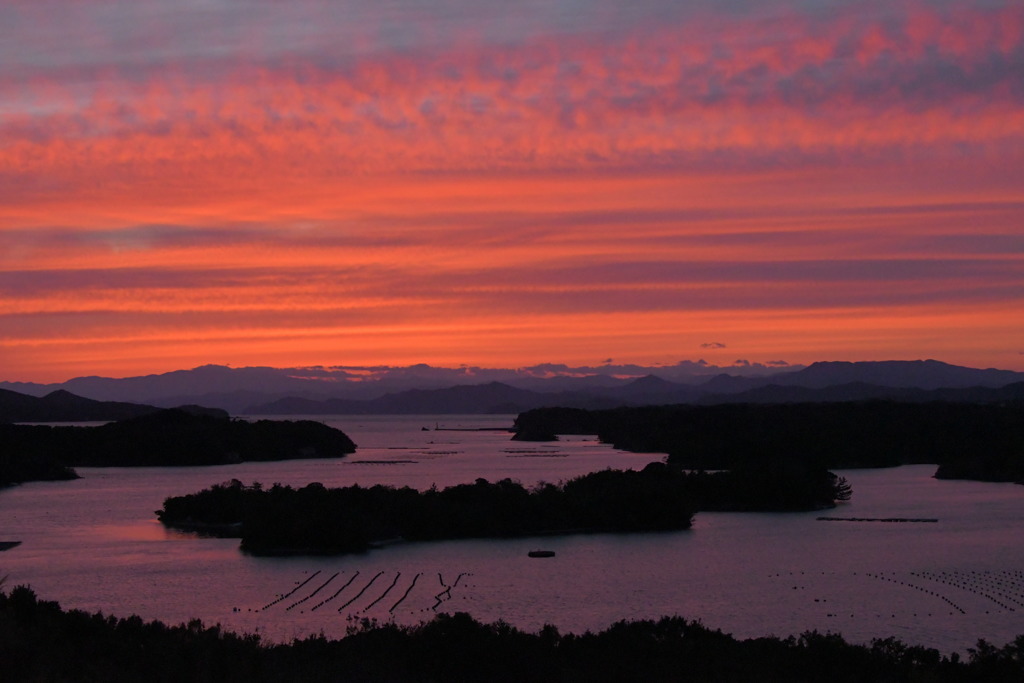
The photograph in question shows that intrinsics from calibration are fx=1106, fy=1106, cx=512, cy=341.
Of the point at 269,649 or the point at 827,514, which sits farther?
the point at 827,514

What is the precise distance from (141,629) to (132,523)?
40.4 metres

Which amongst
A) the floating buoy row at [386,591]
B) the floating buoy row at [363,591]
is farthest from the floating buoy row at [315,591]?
the floating buoy row at [386,591]

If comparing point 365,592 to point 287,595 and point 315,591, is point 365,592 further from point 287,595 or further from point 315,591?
point 287,595

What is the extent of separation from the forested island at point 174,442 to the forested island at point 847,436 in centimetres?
4398

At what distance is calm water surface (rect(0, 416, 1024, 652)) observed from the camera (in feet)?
109

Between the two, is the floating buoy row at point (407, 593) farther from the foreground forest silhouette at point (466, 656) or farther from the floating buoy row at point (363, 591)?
the foreground forest silhouette at point (466, 656)

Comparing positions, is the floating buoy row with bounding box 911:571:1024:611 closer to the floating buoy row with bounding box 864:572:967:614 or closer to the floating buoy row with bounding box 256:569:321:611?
the floating buoy row with bounding box 864:572:967:614

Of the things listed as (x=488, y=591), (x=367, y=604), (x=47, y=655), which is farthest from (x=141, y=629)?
(x=488, y=591)

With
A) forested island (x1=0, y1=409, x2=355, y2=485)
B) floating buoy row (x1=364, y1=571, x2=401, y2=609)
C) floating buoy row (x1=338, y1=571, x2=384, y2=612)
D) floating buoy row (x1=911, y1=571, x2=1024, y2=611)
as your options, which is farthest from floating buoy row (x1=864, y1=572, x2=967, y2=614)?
forested island (x1=0, y1=409, x2=355, y2=485)

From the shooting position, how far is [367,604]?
34812 millimetres

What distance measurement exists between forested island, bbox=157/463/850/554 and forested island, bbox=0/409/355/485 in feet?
186

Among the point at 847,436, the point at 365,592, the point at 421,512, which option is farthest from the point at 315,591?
the point at 847,436

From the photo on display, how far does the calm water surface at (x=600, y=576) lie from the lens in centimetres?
3312

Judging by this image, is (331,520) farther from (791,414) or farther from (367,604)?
(791,414)
